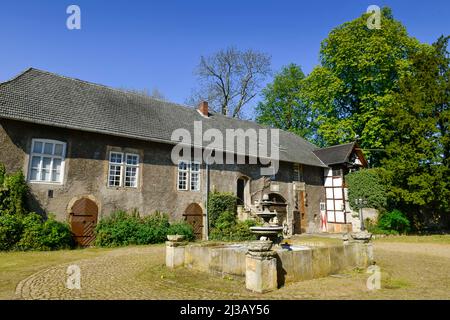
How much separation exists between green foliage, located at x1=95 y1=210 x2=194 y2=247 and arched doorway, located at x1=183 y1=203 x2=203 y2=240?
3.38 ft

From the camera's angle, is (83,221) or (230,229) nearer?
(83,221)

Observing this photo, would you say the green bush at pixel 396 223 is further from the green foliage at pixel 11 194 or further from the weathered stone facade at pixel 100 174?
the green foliage at pixel 11 194

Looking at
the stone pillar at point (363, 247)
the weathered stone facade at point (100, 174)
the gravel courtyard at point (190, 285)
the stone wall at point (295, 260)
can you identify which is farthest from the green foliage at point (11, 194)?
the stone pillar at point (363, 247)

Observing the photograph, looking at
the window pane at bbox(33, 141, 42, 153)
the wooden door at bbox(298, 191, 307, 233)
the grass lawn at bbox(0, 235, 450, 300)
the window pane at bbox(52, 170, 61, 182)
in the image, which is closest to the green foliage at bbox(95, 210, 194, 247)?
the window pane at bbox(52, 170, 61, 182)

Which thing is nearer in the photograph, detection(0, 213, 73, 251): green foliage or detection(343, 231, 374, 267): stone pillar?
detection(343, 231, 374, 267): stone pillar

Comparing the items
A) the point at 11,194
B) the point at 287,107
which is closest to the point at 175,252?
the point at 11,194

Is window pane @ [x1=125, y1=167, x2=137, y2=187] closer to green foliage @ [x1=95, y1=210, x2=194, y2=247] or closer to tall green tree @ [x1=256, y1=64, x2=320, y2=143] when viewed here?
green foliage @ [x1=95, y1=210, x2=194, y2=247]

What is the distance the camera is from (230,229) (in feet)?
59.9

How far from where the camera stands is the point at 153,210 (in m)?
17.4

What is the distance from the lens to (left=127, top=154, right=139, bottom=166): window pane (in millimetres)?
17094

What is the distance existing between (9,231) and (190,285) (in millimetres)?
9209

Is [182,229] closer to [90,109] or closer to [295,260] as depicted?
[90,109]

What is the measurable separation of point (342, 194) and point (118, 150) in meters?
17.8
